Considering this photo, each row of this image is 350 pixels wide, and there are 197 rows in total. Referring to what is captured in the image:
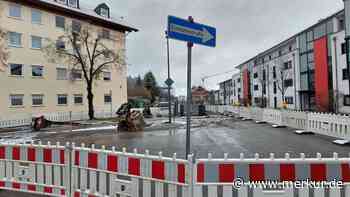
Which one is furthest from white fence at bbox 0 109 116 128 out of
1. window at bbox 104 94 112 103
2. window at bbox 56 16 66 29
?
window at bbox 56 16 66 29

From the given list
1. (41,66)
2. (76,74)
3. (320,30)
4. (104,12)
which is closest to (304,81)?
(320,30)

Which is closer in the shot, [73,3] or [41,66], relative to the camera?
[41,66]

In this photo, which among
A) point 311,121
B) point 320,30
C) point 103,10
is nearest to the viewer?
point 311,121

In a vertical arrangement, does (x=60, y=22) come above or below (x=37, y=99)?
above

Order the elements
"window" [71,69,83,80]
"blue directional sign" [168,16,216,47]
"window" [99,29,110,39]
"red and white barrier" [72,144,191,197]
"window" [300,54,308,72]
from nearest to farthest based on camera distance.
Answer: "red and white barrier" [72,144,191,197] → "blue directional sign" [168,16,216,47] → "window" [71,69,83,80] → "window" [99,29,110,39] → "window" [300,54,308,72]

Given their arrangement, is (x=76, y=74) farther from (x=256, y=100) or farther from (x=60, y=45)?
(x=256, y=100)

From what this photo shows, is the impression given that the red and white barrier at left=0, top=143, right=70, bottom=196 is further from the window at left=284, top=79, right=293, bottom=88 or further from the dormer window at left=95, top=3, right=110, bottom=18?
the window at left=284, top=79, right=293, bottom=88

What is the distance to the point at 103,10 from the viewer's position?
40.8 meters

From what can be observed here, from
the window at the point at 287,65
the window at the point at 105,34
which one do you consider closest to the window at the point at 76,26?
the window at the point at 105,34

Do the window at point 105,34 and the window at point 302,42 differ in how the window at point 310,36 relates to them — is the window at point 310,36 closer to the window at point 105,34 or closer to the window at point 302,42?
the window at point 302,42

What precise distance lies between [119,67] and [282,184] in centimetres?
3933

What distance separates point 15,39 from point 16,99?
21.1 feet

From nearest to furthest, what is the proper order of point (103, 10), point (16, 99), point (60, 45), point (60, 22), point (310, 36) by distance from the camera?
point (16, 99)
point (60, 22)
point (60, 45)
point (103, 10)
point (310, 36)

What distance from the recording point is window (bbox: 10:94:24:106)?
96.2 feet
